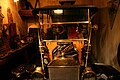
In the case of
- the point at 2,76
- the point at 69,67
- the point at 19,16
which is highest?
the point at 19,16

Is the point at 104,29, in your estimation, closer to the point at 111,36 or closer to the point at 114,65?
the point at 111,36

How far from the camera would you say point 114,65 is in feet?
18.5

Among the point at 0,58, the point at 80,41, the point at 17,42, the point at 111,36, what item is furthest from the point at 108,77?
the point at 17,42

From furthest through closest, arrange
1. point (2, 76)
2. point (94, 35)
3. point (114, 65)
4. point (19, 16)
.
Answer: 1. point (94, 35)
2. point (19, 16)
3. point (114, 65)
4. point (2, 76)

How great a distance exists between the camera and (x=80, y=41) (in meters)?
5.67

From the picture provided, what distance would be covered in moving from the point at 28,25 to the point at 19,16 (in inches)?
40.1

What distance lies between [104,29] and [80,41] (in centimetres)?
204

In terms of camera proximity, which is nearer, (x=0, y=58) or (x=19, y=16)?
(x=0, y=58)

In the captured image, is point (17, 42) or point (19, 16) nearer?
point (17, 42)

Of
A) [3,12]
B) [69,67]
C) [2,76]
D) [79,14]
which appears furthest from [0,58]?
[79,14]

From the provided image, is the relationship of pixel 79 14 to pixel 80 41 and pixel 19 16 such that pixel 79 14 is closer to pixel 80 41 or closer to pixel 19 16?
pixel 19 16

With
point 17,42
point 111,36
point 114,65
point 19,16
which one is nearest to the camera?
point 114,65

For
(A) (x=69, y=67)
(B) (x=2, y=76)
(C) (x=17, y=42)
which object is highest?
(C) (x=17, y=42)

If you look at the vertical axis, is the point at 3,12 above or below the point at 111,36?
above
